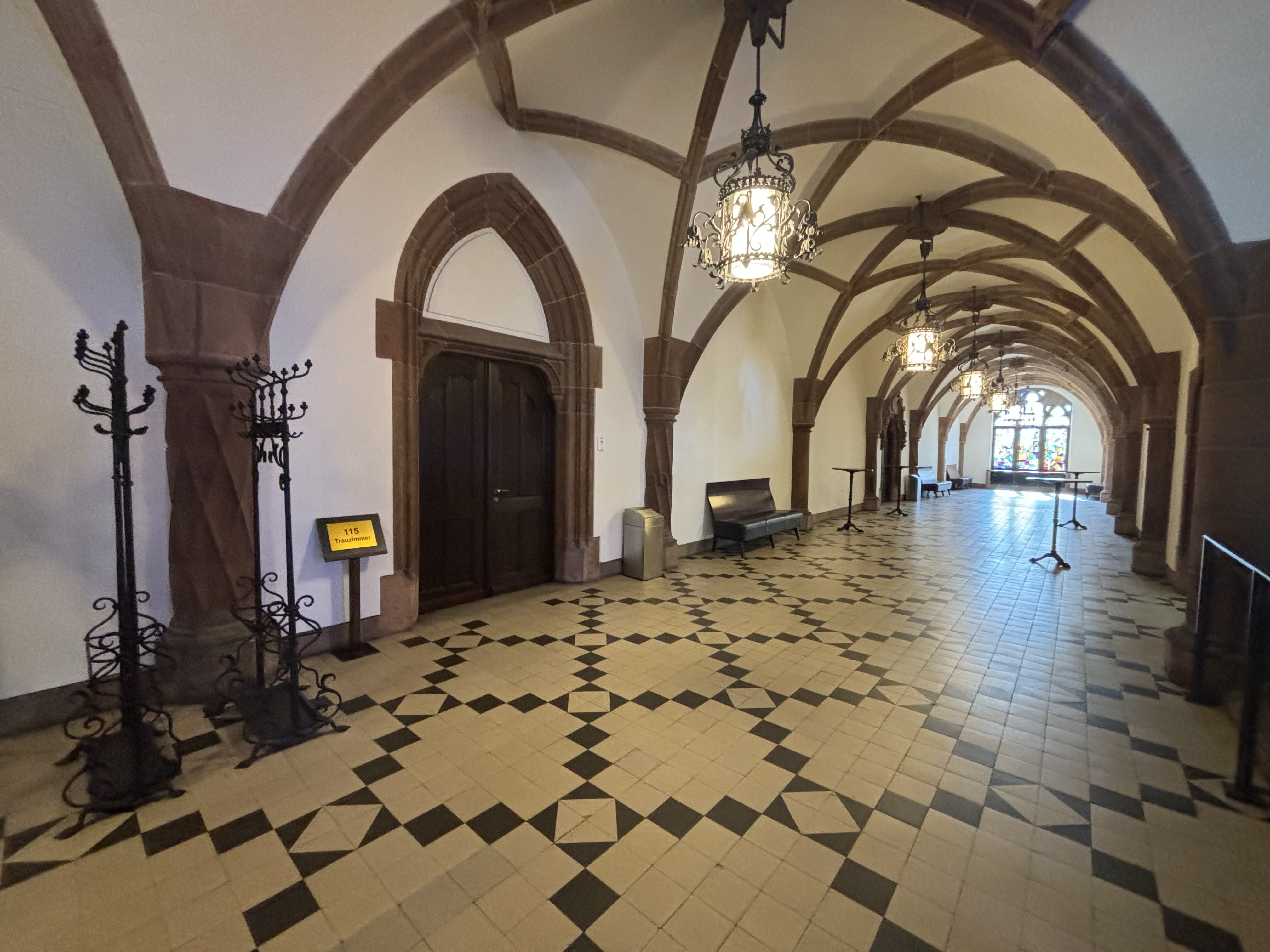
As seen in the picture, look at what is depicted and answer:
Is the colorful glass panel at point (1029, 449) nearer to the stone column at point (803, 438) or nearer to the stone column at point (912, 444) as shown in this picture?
the stone column at point (912, 444)

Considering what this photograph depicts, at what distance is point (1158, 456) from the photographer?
20.5 feet

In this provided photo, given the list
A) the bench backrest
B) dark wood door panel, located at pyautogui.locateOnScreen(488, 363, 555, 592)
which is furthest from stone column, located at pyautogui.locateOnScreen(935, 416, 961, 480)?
dark wood door panel, located at pyautogui.locateOnScreen(488, 363, 555, 592)

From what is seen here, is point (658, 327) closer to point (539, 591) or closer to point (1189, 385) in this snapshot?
point (539, 591)

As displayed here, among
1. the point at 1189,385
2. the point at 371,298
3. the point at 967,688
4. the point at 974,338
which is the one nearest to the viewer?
the point at 967,688

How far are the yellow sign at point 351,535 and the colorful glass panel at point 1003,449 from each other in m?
26.6

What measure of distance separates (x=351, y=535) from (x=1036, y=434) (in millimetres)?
27108

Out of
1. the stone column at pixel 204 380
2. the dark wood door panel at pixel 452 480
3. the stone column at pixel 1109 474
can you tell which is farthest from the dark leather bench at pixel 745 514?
the stone column at pixel 1109 474

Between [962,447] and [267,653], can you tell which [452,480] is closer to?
[267,653]

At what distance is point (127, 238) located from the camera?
8.73ft

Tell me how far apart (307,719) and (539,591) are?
2.53 metres

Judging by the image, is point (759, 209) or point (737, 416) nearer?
point (759, 209)

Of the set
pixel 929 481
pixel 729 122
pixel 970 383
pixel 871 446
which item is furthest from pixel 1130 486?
pixel 729 122

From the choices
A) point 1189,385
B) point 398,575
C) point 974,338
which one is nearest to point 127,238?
point 398,575

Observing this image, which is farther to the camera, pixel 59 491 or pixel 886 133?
pixel 886 133
